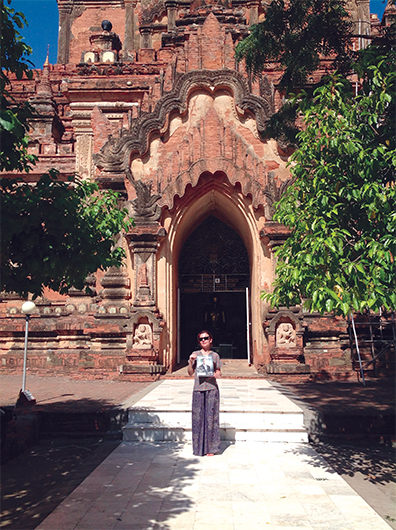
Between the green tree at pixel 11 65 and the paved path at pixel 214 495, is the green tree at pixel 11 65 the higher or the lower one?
the higher one

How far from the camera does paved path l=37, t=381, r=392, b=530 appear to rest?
4.30 m

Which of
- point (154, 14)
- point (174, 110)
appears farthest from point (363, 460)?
point (154, 14)

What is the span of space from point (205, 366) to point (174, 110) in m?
8.70

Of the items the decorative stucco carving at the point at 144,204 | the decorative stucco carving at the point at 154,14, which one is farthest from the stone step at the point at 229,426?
the decorative stucco carving at the point at 154,14

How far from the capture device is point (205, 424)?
21.5ft

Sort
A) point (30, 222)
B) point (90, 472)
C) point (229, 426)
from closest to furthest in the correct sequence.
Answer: point (30, 222), point (90, 472), point (229, 426)

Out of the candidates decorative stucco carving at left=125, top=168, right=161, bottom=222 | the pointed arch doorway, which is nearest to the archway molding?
decorative stucco carving at left=125, top=168, right=161, bottom=222

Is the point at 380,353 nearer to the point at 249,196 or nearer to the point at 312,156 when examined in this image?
the point at 249,196

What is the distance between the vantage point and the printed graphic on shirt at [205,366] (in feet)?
21.9

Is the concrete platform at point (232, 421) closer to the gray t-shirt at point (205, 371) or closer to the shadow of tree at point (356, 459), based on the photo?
the shadow of tree at point (356, 459)

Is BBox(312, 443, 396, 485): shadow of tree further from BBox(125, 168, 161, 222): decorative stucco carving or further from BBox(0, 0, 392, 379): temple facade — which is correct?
BBox(125, 168, 161, 222): decorative stucco carving

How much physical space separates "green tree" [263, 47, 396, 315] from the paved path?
2008mm

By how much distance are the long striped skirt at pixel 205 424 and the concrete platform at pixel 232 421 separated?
2.96ft

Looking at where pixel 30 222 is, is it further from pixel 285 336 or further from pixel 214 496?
pixel 285 336
